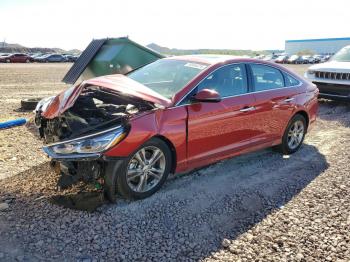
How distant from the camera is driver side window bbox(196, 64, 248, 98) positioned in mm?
4725

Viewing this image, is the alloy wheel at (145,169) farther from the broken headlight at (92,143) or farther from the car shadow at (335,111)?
the car shadow at (335,111)

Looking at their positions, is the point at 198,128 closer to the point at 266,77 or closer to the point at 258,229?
the point at 258,229

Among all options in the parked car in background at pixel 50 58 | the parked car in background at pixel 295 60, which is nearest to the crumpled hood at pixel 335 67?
the parked car in background at pixel 50 58

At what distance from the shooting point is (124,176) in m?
3.93

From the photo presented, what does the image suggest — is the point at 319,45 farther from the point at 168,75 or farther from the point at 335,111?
the point at 168,75

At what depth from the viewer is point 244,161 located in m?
5.68

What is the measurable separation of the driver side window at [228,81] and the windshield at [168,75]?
0.61 feet

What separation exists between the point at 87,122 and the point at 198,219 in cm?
171

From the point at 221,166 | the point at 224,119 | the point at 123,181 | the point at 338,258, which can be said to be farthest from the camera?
the point at 221,166

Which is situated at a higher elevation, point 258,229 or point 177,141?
point 177,141

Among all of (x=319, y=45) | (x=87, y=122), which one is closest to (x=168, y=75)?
(x=87, y=122)

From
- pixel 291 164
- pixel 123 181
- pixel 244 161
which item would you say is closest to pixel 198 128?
pixel 123 181

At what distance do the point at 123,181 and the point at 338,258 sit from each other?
2235 millimetres

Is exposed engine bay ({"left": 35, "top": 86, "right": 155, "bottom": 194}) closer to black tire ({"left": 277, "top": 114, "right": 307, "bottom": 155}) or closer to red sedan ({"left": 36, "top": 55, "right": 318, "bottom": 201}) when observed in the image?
red sedan ({"left": 36, "top": 55, "right": 318, "bottom": 201})
